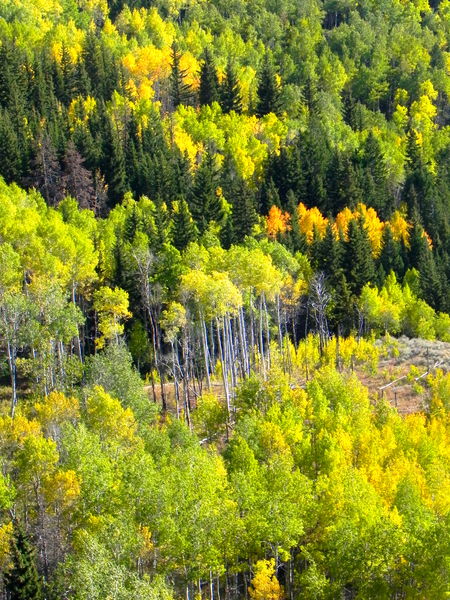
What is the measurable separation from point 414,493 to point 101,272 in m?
37.1

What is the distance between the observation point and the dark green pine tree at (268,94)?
116m

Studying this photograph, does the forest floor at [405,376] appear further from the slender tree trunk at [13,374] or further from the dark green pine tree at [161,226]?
the dark green pine tree at [161,226]

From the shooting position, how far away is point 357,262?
82.2 meters

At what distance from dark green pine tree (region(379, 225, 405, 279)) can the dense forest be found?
9.4 inches

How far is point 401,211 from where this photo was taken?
328 feet

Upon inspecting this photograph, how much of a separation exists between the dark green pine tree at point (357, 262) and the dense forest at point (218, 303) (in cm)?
21

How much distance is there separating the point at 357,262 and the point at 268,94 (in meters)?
43.3

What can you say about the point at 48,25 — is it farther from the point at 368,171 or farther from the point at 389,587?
the point at 389,587

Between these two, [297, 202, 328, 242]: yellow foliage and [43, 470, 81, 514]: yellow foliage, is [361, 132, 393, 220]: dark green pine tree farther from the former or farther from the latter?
[43, 470, 81, 514]: yellow foliage

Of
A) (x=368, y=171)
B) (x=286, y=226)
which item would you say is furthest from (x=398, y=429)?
(x=368, y=171)

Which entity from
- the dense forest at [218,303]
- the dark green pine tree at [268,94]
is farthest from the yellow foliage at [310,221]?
the dark green pine tree at [268,94]

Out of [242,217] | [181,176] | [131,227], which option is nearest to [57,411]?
[131,227]

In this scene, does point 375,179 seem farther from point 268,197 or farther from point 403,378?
point 403,378

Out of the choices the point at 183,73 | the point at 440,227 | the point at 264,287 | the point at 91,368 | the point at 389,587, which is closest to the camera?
the point at 389,587
